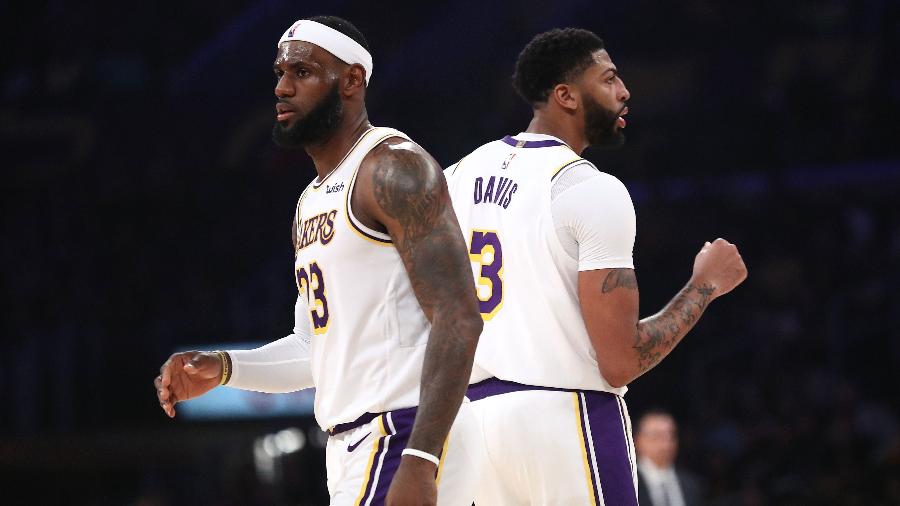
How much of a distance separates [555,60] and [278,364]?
1.40 meters

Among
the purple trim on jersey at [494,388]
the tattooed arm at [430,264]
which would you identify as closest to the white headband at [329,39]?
the tattooed arm at [430,264]

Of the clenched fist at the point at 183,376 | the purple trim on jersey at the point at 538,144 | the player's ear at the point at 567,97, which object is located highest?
the player's ear at the point at 567,97

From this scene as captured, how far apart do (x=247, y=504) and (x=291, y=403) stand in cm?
131

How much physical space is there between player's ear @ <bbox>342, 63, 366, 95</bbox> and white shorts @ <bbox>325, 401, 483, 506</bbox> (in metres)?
0.97

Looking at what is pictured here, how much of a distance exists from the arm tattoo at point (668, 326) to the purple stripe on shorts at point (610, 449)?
167 millimetres

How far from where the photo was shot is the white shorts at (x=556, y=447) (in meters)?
→ 4.00

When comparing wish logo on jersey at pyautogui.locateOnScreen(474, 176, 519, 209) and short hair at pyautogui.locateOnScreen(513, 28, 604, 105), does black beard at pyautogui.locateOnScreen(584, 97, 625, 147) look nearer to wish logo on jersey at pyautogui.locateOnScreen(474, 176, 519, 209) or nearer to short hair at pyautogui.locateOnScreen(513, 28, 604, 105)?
short hair at pyautogui.locateOnScreen(513, 28, 604, 105)

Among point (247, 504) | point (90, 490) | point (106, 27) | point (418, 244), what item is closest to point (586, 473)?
point (418, 244)

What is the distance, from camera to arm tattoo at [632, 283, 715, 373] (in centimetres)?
404

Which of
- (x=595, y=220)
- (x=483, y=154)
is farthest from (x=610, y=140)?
(x=595, y=220)

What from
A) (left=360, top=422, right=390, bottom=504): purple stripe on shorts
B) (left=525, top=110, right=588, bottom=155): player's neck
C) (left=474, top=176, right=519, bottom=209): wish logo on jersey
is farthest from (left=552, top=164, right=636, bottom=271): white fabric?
(left=360, top=422, right=390, bottom=504): purple stripe on shorts

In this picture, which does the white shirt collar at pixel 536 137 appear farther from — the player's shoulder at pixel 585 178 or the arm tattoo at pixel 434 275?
the arm tattoo at pixel 434 275

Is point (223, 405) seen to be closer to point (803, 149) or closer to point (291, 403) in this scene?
point (291, 403)

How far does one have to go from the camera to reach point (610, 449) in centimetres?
403
